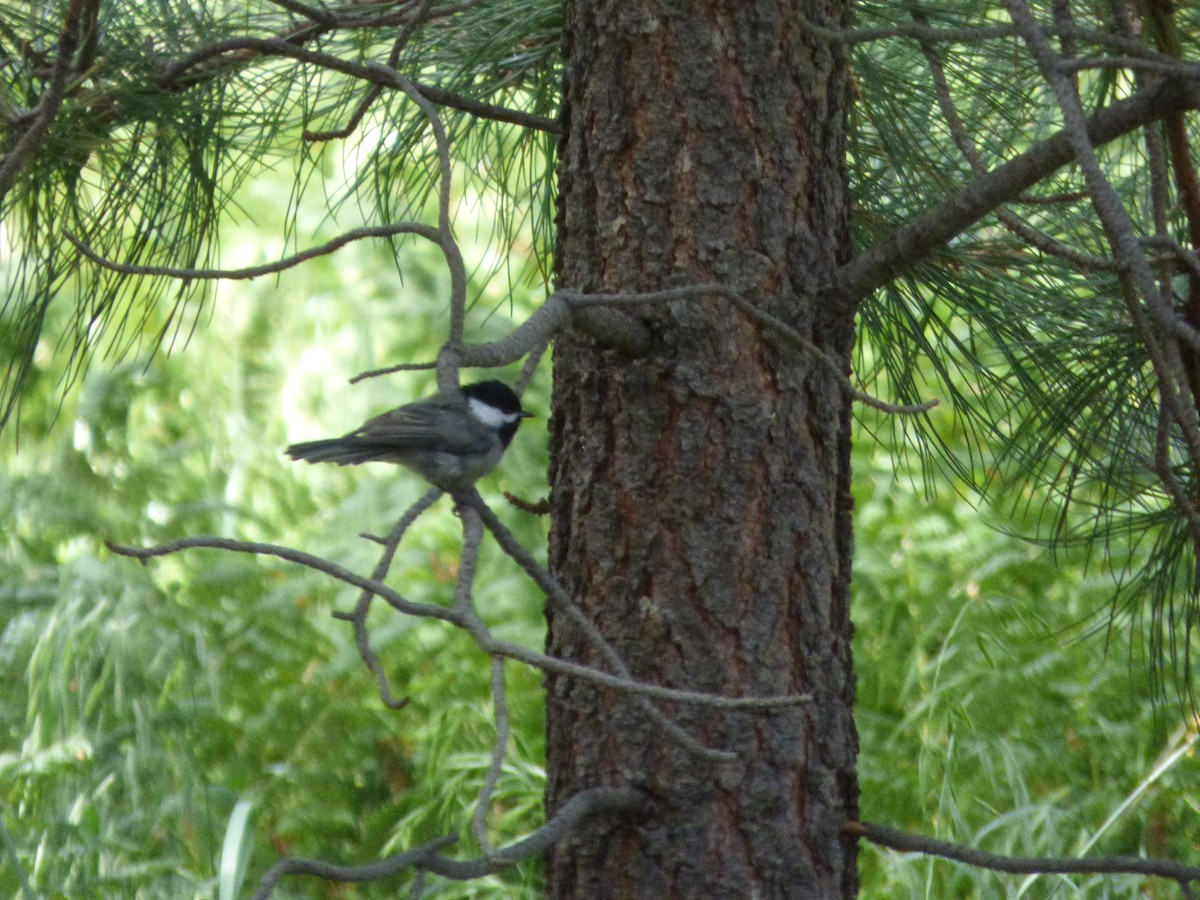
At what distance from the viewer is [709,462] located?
1.33 metres

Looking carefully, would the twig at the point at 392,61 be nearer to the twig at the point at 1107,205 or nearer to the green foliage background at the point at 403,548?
the green foliage background at the point at 403,548

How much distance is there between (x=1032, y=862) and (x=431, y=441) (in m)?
1.02

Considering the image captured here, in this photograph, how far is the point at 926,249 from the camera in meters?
1.31

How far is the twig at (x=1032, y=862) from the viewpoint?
1227mm

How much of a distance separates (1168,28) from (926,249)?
0.42m

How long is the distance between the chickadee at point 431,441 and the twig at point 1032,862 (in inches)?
30.4

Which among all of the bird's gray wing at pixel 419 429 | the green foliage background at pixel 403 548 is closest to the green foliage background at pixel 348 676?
the green foliage background at pixel 403 548

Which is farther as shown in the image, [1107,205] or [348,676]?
[348,676]

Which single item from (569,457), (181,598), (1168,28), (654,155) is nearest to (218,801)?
(181,598)

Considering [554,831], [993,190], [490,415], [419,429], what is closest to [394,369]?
[554,831]

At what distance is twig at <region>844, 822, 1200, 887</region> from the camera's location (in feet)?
4.02

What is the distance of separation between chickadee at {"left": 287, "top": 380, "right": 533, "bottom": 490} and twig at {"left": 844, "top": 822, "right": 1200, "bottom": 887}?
77cm

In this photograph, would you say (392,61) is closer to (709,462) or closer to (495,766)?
(709,462)

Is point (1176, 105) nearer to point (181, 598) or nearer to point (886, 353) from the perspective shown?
point (886, 353)
